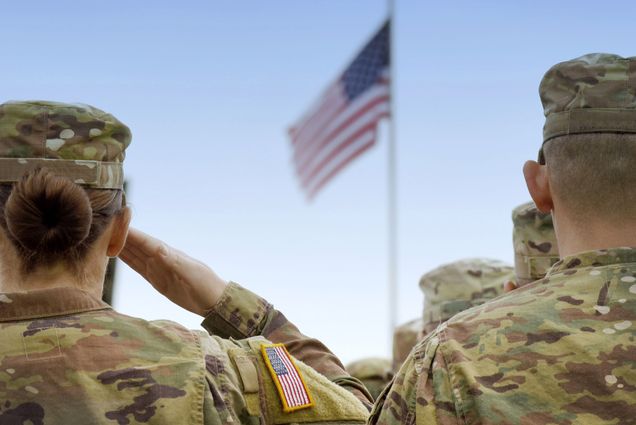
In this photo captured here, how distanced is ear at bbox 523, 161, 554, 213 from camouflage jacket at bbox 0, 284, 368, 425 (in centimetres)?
80

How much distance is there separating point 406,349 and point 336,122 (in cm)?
763

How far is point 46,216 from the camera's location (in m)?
2.74

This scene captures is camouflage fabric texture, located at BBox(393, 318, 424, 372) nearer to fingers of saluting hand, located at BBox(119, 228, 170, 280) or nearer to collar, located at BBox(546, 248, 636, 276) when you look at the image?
fingers of saluting hand, located at BBox(119, 228, 170, 280)

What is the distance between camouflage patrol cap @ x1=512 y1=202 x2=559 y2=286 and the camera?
186 inches

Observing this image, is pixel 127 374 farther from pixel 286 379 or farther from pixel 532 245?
pixel 532 245

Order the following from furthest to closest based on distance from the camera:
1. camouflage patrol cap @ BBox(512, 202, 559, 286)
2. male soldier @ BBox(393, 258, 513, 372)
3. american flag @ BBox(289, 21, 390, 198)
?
american flag @ BBox(289, 21, 390, 198)
male soldier @ BBox(393, 258, 513, 372)
camouflage patrol cap @ BBox(512, 202, 559, 286)

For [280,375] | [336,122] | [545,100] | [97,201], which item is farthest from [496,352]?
[336,122]

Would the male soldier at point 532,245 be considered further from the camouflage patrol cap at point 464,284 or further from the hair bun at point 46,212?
the hair bun at point 46,212

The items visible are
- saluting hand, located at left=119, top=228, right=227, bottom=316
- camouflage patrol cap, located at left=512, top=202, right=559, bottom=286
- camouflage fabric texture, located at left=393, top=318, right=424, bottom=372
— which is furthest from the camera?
camouflage fabric texture, located at left=393, top=318, right=424, bottom=372

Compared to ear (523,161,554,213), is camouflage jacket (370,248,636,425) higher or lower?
lower

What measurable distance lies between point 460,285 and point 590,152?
12.1 feet

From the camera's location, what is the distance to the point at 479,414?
257 centimetres

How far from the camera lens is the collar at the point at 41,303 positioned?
283 centimetres

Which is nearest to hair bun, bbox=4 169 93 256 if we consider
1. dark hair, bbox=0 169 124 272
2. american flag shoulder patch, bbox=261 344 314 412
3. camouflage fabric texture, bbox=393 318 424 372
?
dark hair, bbox=0 169 124 272
